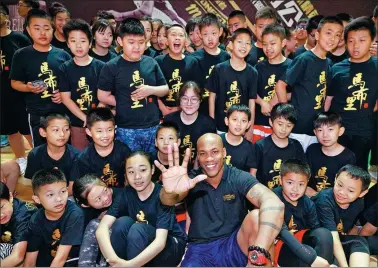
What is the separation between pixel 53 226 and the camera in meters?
2.91

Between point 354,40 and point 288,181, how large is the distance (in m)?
1.43

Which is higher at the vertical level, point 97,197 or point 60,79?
point 60,79

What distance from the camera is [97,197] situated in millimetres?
3102

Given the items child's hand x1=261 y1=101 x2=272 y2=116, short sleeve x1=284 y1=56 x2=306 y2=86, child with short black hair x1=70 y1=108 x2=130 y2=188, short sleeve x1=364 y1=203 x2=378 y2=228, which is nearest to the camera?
short sleeve x1=364 y1=203 x2=378 y2=228

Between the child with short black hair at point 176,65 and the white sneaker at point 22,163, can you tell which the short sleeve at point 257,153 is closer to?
the child with short black hair at point 176,65

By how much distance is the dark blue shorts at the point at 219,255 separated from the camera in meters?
2.79

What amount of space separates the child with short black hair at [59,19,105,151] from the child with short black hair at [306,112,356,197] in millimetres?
1813

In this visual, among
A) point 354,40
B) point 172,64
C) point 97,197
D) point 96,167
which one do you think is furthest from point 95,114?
point 354,40

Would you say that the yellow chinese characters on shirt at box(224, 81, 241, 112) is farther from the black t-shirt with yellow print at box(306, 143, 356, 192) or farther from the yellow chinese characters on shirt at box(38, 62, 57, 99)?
the yellow chinese characters on shirt at box(38, 62, 57, 99)

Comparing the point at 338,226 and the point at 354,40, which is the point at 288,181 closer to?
the point at 338,226

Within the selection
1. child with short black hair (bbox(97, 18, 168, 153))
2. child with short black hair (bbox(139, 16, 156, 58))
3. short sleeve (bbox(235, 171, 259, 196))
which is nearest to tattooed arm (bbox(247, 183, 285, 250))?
short sleeve (bbox(235, 171, 259, 196))

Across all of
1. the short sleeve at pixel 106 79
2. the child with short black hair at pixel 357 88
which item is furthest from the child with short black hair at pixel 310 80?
the short sleeve at pixel 106 79

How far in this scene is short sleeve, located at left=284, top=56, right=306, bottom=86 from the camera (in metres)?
3.71

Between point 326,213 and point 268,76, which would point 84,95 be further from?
point 326,213
